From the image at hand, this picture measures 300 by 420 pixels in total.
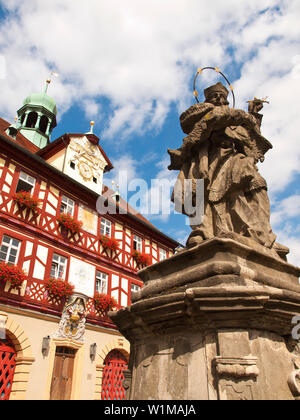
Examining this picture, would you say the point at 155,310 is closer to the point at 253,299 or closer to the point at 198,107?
the point at 253,299

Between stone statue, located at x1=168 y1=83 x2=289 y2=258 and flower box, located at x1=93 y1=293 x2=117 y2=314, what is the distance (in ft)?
37.1

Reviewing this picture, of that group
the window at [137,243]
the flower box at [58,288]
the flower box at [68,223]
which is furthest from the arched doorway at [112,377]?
the flower box at [68,223]

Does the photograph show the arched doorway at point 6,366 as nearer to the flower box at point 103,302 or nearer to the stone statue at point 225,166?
the flower box at point 103,302

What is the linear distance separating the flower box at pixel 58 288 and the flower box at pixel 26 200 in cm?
319

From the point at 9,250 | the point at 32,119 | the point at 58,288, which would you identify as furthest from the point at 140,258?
the point at 32,119

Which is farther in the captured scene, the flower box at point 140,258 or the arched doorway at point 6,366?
the flower box at point 140,258

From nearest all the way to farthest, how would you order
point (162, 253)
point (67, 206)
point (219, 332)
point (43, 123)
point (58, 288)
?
1. point (219, 332)
2. point (58, 288)
3. point (67, 206)
4. point (162, 253)
5. point (43, 123)

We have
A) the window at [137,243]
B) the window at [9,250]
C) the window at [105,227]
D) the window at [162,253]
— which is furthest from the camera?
the window at [162,253]

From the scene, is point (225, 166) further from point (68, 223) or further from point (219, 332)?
point (68, 223)

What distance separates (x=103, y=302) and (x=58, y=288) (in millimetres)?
2613

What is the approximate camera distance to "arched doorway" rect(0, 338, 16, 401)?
1075 cm

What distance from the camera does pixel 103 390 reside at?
13656 millimetres

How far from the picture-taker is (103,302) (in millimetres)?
14695

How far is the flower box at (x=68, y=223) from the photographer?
14539mm
